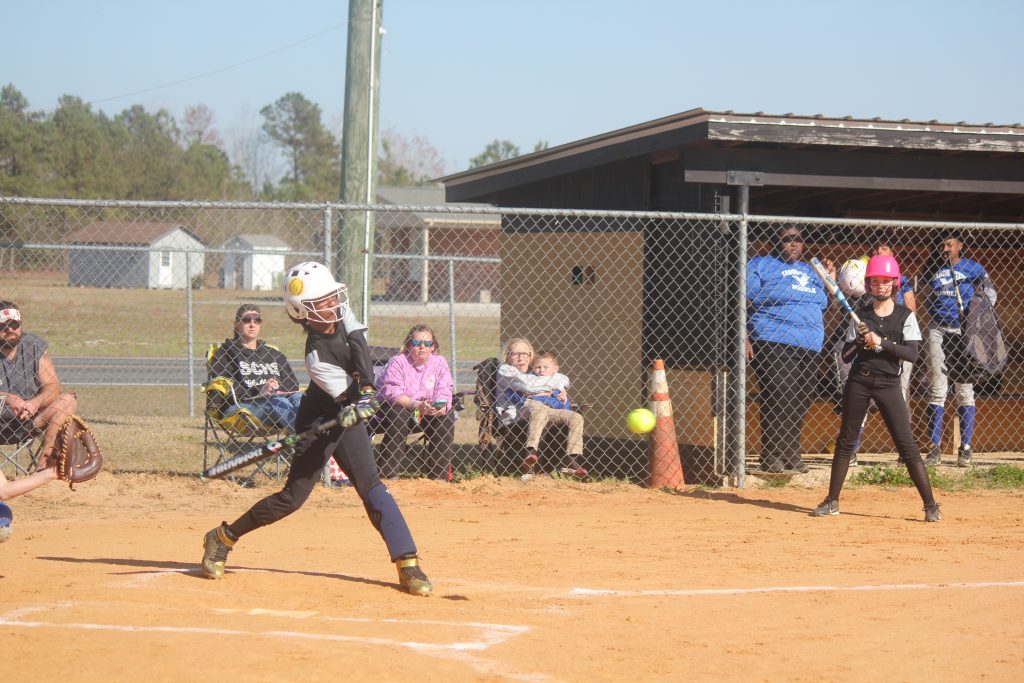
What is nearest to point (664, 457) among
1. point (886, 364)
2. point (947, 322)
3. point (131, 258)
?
point (886, 364)

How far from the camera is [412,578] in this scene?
6488 mm

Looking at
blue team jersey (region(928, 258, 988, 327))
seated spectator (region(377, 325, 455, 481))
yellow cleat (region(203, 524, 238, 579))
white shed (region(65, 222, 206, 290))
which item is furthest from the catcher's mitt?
white shed (region(65, 222, 206, 290))

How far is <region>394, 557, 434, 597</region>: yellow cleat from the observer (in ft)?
21.2

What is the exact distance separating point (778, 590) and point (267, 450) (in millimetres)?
3068

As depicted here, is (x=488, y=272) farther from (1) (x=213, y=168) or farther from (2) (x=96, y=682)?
(2) (x=96, y=682)

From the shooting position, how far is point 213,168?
216 feet

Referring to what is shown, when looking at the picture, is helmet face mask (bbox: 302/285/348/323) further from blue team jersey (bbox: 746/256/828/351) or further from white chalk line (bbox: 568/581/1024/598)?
blue team jersey (bbox: 746/256/828/351)

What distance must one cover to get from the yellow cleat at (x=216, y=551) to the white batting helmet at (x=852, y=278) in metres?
6.69

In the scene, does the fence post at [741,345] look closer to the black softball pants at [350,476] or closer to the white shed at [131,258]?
the black softball pants at [350,476]

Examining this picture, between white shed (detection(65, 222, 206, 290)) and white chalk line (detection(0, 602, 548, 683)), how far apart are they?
21.2 meters

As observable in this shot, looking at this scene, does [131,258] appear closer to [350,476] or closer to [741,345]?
[741,345]

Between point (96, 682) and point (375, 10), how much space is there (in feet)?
25.2

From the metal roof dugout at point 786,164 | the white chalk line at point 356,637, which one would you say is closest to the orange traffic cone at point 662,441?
the metal roof dugout at point 786,164

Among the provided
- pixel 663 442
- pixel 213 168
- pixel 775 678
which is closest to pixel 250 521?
pixel 775 678
